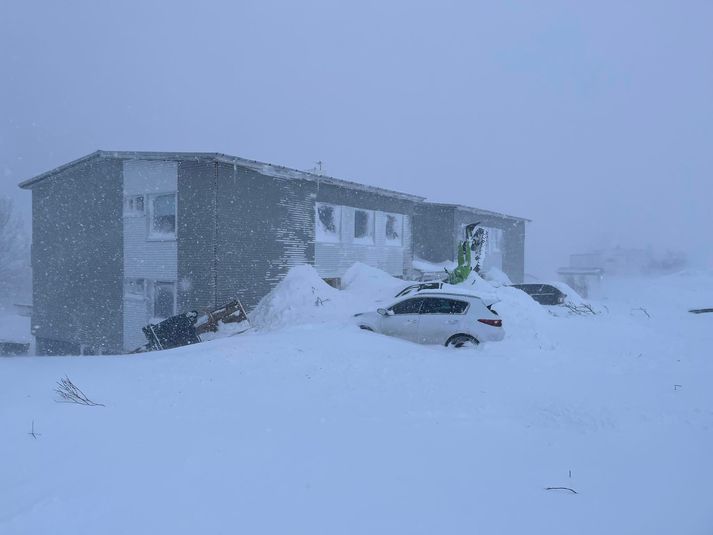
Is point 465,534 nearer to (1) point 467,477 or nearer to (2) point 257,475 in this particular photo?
(1) point 467,477

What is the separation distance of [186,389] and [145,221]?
38.8ft

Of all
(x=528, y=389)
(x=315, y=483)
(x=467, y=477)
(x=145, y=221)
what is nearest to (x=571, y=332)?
(x=528, y=389)

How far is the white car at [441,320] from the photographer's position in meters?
11.4

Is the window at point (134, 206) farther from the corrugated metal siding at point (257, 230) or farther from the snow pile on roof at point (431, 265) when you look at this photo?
the snow pile on roof at point (431, 265)

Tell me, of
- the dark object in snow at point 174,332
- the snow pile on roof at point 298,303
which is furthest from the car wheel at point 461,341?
the dark object in snow at point 174,332

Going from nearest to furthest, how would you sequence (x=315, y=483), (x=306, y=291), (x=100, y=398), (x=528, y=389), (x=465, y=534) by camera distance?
1. (x=465, y=534)
2. (x=315, y=483)
3. (x=100, y=398)
4. (x=528, y=389)
5. (x=306, y=291)

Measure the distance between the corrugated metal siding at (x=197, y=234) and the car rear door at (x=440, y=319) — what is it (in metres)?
7.63

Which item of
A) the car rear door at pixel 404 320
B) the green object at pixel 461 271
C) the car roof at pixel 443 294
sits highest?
the green object at pixel 461 271

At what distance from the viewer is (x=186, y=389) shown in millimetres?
7691

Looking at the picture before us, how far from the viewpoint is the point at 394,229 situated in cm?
2448

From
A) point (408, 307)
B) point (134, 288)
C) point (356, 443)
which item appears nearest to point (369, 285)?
point (408, 307)

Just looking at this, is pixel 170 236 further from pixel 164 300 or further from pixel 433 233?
pixel 433 233

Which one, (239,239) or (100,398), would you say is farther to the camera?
(239,239)

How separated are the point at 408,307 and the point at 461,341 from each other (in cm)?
152
